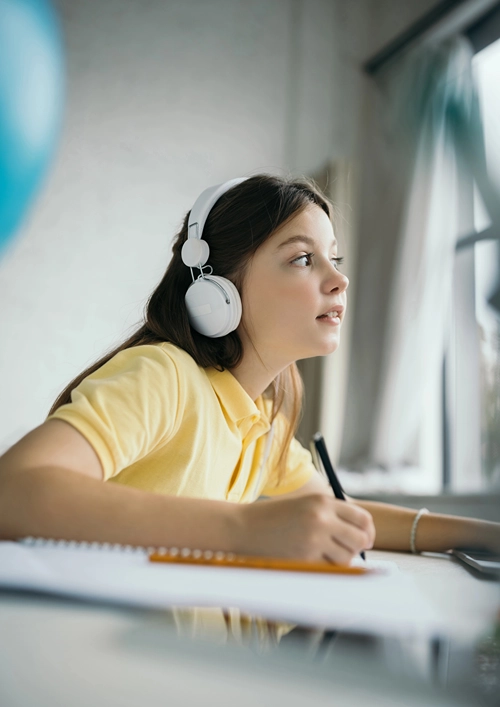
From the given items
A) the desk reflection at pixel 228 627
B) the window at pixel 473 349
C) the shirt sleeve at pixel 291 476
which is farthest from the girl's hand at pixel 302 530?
the window at pixel 473 349

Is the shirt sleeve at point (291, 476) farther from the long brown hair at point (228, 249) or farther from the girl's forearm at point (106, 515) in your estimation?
the girl's forearm at point (106, 515)

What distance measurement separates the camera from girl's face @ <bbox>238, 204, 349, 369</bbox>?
2.69 feet

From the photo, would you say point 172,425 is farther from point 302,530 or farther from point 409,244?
point 409,244

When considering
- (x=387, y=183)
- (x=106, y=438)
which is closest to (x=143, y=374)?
(x=106, y=438)

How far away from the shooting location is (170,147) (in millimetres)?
2270

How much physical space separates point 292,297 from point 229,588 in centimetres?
54

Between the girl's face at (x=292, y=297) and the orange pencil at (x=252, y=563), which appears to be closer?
the orange pencil at (x=252, y=563)

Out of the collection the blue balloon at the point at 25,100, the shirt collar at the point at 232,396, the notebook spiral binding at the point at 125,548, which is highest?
the blue balloon at the point at 25,100

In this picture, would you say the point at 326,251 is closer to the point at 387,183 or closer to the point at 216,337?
the point at 216,337

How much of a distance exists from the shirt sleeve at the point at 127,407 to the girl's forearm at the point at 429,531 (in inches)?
14.6

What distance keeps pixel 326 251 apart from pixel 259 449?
312 millimetres

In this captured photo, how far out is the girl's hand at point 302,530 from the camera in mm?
428

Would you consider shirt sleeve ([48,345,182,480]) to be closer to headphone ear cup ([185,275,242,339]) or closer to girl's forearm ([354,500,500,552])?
headphone ear cup ([185,275,242,339])

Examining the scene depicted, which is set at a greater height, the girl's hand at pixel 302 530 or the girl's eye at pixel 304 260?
the girl's eye at pixel 304 260
